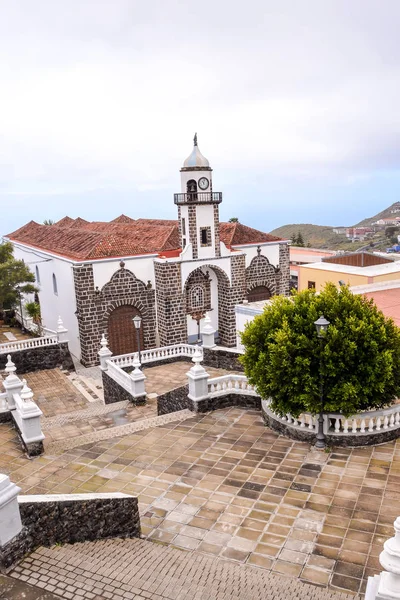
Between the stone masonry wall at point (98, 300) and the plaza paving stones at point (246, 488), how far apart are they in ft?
41.0

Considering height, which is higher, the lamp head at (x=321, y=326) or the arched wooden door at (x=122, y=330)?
the lamp head at (x=321, y=326)

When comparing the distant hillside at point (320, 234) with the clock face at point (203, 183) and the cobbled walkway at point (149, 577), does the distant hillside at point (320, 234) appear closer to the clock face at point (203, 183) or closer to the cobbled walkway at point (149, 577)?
the clock face at point (203, 183)

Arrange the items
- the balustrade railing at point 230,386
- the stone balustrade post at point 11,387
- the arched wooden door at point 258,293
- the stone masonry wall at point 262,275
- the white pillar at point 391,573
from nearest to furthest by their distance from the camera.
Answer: the white pillar at point 391,573
the stone balustrade post at point 11,387
the balustrade railing at point 230,386
the stone masonry wall at point 262,275
the arched wooden door at point 258,293

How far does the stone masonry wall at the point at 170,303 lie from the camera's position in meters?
26.4

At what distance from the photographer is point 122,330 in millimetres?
26625

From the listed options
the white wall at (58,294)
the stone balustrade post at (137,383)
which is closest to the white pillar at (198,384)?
the stone balustrade post at (137,383)

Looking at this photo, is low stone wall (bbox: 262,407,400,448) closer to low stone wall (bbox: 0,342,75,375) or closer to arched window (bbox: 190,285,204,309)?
low stone wall (bbox: 0,342,75,375)

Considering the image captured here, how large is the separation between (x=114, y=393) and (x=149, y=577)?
38.6 ft

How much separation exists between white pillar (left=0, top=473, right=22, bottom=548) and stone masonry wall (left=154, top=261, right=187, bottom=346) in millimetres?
19517

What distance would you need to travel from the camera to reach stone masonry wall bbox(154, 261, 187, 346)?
86.5 ft

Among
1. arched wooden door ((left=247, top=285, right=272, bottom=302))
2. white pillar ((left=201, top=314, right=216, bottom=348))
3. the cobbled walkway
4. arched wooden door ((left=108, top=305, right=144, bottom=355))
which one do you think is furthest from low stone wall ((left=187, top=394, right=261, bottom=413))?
arched wooden door ((left=247, top=285, right=272, bottom=302))

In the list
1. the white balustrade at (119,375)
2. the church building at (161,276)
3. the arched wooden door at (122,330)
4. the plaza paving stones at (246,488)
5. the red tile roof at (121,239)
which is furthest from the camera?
the arched wooden door at (122,330)

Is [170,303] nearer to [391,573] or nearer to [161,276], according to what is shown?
[161,276]

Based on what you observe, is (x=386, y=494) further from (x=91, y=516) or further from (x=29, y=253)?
(x=29, y=253)
